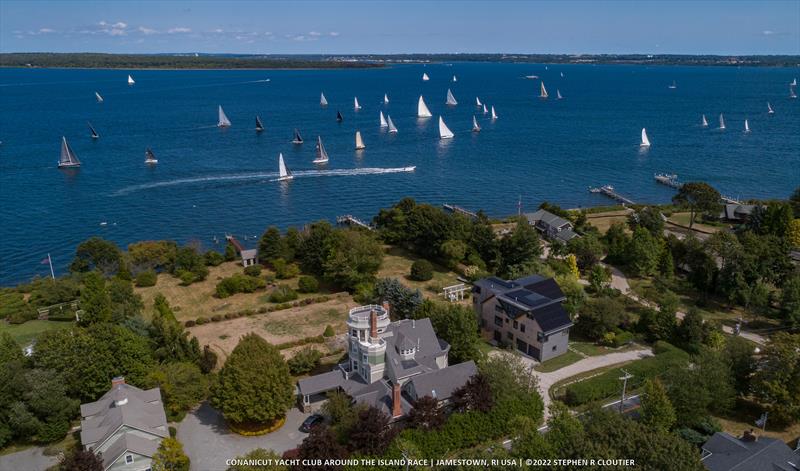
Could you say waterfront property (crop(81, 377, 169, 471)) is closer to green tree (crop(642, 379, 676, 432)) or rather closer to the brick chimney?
the brick chimney

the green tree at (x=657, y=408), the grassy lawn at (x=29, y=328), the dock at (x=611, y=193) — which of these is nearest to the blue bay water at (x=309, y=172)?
the dock at (x=611, y=193)

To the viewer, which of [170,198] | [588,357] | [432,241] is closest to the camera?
[588,357]

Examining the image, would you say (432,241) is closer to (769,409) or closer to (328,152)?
(769,409)

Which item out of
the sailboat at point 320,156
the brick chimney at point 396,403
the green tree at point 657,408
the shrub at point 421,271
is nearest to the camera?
the green tree at point 657,408

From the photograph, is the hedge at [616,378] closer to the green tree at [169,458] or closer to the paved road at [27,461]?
the green tree at [169,458]

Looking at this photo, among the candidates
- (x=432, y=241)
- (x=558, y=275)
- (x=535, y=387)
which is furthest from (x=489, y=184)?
(x=535, y=387)

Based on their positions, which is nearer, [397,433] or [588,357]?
[397,433]

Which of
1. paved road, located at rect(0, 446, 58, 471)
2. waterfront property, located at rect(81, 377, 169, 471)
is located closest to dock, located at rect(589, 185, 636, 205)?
waterfront property, located at rect(81, 377, 169, 471)
